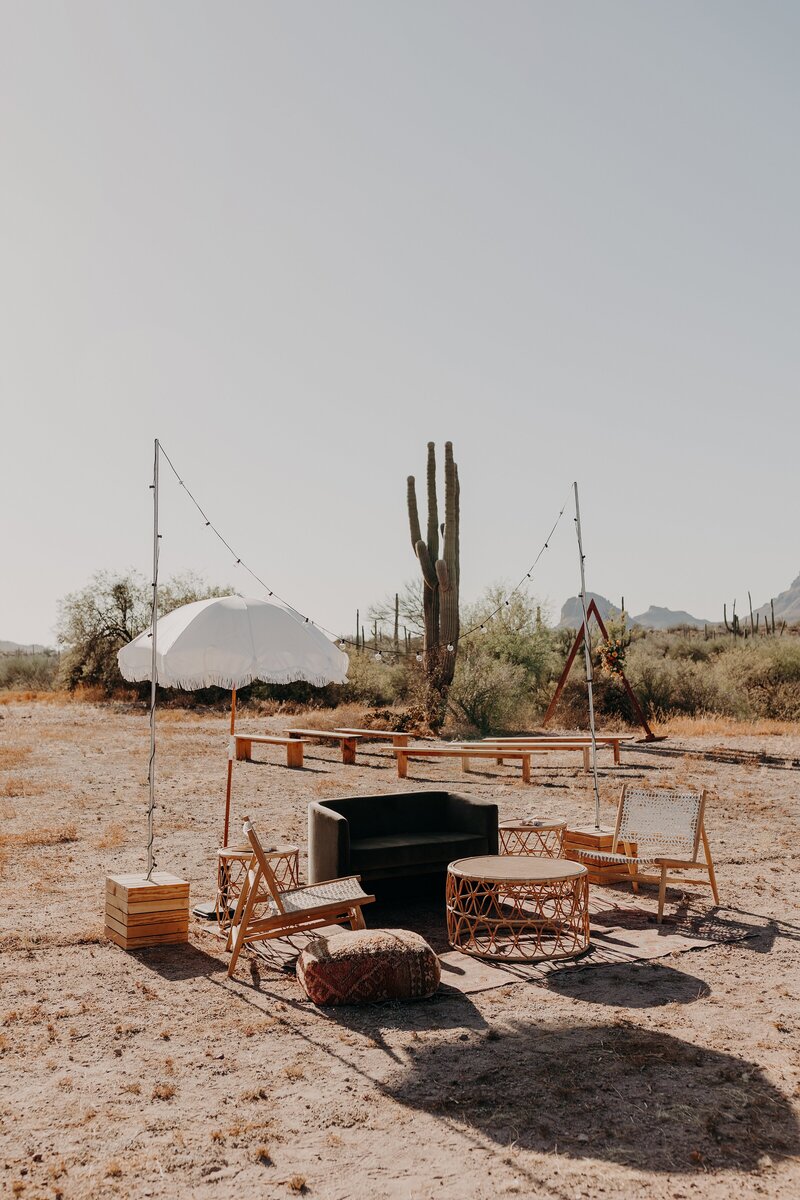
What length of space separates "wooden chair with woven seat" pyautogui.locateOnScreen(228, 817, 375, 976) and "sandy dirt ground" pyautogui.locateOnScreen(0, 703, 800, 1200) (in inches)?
9.4

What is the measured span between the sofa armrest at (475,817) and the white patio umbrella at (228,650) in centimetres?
144

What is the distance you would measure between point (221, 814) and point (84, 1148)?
7.78 meters

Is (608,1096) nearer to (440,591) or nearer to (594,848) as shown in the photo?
(594,848)

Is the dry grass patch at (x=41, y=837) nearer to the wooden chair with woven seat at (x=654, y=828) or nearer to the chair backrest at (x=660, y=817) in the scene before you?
the wooden chair with woven seat at (x=654, y=828)

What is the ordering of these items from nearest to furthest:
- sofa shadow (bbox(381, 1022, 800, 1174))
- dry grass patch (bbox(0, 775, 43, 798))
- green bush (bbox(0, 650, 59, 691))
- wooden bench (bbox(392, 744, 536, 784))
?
sofa shadow (bbox(381, 1022, 800, 1174)) → dry grass patch (bbox(0, 775, 43, 798)) → wooden bench (bbox(392, 744, 536, 784)) → green bush (bbox(0, 650, 59, 691))

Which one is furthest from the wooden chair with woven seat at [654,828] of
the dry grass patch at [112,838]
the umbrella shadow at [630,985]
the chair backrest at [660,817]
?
the dry grass patch at [112,838]

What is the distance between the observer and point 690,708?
78.6ft

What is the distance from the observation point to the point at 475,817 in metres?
7.30

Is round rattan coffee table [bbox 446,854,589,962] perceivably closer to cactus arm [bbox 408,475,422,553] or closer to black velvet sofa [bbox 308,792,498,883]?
black velvet sofa [bbox 308,792,498,883]

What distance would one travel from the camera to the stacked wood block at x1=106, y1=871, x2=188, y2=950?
5961mm

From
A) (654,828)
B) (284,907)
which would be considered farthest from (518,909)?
(654,828)

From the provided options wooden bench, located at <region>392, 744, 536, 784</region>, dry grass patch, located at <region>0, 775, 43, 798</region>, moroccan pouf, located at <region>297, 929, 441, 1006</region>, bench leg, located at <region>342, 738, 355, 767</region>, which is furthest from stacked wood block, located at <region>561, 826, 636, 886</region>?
bench leg, located at <region>342, 738, 355, 767</region>

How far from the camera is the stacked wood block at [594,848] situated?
774cm

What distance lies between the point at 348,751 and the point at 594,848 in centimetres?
873
